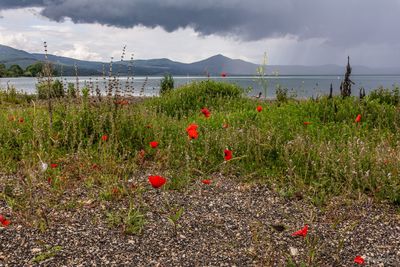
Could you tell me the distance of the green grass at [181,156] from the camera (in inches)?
226

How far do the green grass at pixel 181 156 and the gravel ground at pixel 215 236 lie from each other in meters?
0.37

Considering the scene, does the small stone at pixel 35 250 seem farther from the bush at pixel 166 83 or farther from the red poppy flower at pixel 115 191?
the bush at pixel 166 83

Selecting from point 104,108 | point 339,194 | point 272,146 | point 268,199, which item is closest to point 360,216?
point 339,194

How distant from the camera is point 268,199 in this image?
18.2 feet

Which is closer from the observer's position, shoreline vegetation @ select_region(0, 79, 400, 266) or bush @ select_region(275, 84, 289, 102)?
shoreline vegetation @ select_region(0, 79, 400, 266)

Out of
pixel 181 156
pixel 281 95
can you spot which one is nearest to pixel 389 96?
pixel 281 95

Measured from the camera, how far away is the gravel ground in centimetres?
402

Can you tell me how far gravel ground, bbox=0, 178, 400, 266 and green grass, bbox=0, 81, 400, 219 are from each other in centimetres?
37

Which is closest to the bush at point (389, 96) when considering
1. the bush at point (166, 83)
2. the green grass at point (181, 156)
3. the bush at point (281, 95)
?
the green grass at point (181, 156)

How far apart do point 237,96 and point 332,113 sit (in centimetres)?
542

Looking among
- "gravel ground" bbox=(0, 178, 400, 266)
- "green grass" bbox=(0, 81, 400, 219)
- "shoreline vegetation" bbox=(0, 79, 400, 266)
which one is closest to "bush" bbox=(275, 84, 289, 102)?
"green grass" bbox=(0, 81, 400, 219)

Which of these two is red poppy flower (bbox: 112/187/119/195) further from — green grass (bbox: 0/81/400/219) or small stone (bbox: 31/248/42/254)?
small stone (bbox: 31/248/42/254)

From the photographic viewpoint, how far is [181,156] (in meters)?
6.97

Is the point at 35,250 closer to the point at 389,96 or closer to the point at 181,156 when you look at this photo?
the point at 181,156
